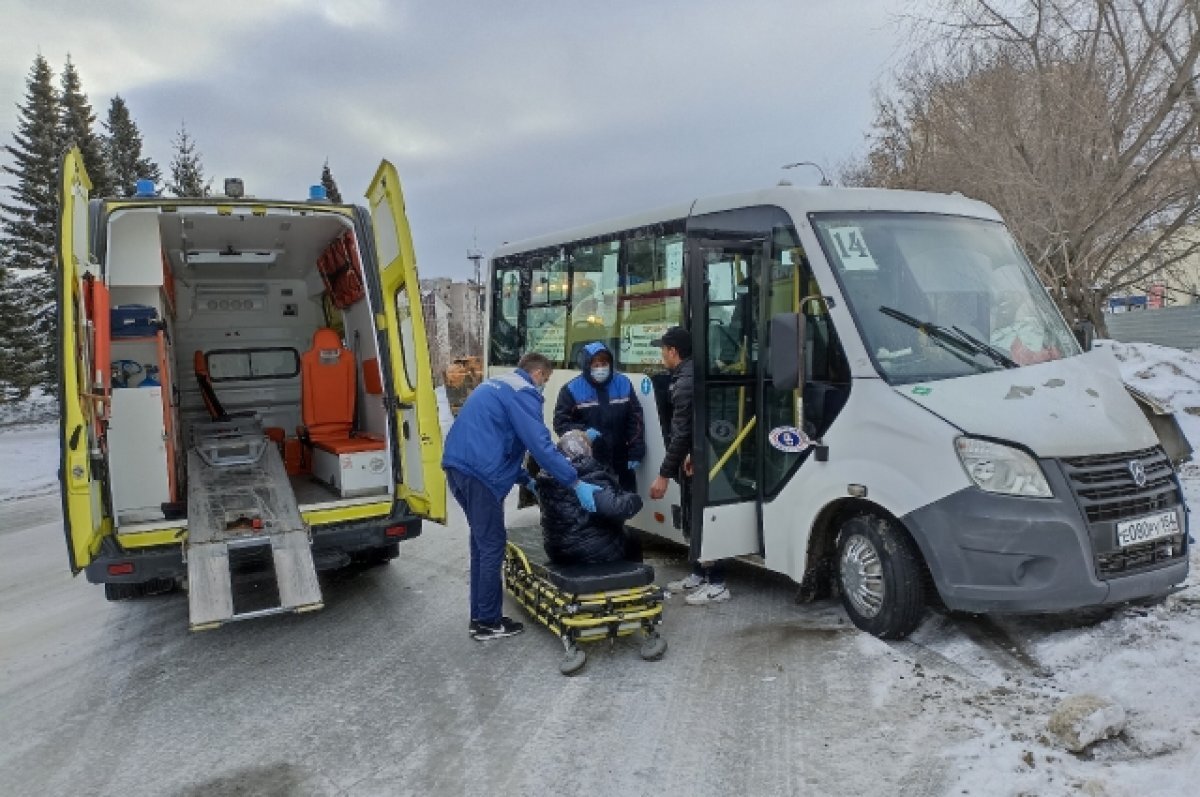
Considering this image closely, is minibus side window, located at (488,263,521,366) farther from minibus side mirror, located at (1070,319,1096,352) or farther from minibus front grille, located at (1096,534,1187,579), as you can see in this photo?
minibus front grille, located at (1096,534,1187,579)

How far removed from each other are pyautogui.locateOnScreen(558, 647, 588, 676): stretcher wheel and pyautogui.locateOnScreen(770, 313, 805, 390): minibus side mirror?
190 centimetres

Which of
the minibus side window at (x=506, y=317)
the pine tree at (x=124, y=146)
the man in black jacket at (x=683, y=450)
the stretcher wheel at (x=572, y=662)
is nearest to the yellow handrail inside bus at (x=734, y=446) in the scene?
the man in black jacket at (x=683, y=450)

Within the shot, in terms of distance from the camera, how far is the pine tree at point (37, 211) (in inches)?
1118

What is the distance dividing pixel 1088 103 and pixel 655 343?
415 inches

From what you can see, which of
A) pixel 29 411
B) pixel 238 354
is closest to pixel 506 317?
pixel 238 354

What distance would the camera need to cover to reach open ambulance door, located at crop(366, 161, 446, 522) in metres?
5.52

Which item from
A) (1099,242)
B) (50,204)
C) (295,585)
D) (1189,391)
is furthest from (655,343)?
(50,204)

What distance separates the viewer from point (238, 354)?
8.25 meters

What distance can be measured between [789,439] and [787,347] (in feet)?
2.10

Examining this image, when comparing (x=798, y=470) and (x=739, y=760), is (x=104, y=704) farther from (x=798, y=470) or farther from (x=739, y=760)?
(x=798, y=470)

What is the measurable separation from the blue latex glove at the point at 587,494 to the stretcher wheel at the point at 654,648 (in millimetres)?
808

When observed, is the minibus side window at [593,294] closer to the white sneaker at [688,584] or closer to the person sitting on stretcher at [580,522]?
the person sitting on stretcher at [580,522]

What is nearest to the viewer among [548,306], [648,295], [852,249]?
[852,249]

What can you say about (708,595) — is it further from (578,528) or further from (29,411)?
(29,411)
